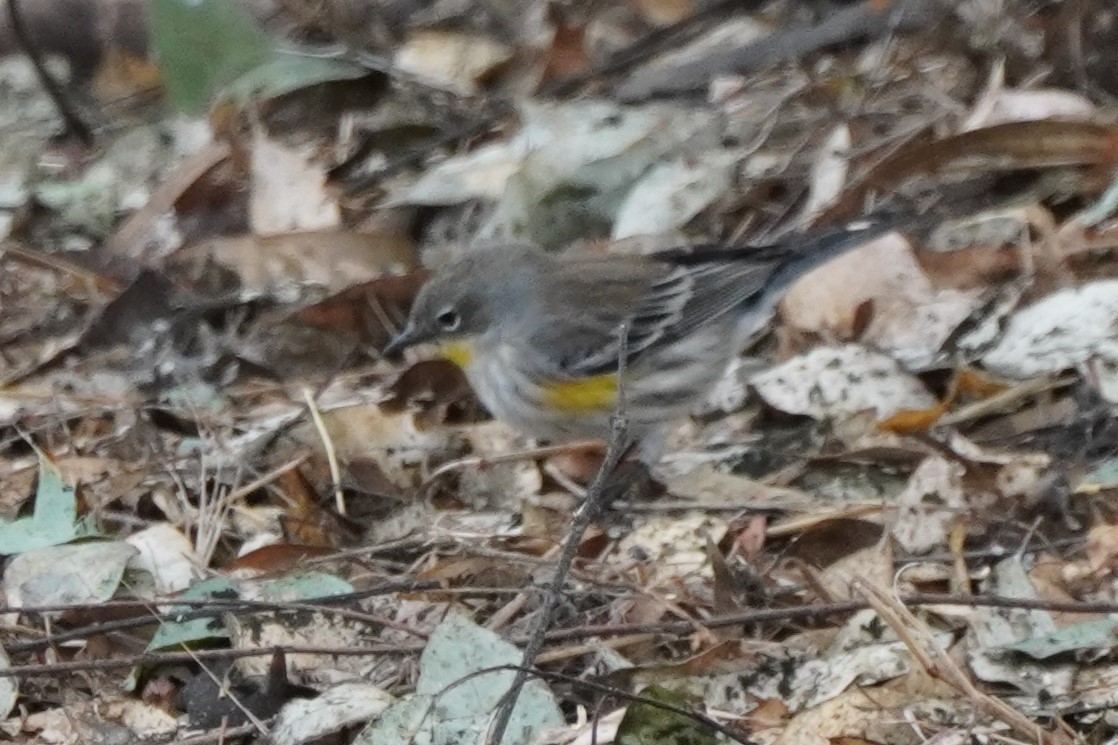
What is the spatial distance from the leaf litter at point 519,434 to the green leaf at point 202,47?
0.05ft

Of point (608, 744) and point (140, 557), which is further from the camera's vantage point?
point (140, 557)

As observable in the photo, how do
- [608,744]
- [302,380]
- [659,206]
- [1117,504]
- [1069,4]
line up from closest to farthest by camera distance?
1. [608,744]
2. [1117,504]
3. [302,380]
4. [659,206]
5. [1069,4]

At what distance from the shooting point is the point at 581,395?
4.34 meters

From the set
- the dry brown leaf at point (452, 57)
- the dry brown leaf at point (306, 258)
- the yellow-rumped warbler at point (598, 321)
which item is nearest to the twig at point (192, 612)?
the yellow-rumped warbler at point (598, 321)

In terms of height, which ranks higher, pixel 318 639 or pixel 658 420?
pixel 318 639

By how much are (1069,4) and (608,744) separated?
377 centimetres

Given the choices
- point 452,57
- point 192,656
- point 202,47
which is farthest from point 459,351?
point 452,57

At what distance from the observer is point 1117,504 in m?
3.63

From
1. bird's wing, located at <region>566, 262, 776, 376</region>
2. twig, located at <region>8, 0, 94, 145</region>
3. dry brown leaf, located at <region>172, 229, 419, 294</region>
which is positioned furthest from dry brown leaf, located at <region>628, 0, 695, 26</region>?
bird's wing, located at <region>566, 262, 776, 376</region>

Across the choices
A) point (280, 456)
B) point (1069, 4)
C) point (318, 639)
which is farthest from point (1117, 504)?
point (1069, 4)

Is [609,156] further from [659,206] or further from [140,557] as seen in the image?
[140,557]

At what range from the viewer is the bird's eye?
14.8 ft

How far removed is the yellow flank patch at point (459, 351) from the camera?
15.0 ft

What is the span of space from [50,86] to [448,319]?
2.59 meters
